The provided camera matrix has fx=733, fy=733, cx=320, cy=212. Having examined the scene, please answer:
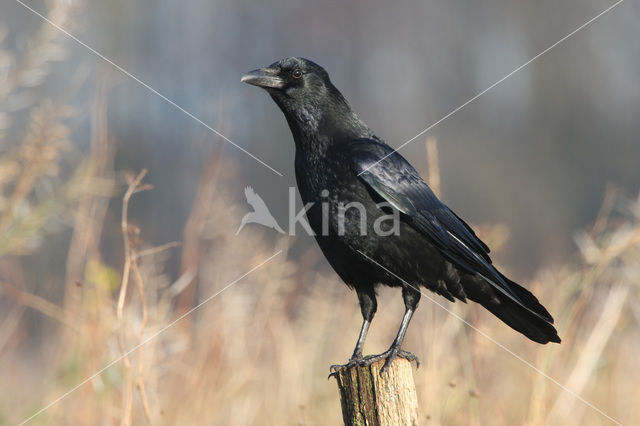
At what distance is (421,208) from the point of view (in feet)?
11.7

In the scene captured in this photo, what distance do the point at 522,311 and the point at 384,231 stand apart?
0.86 metres

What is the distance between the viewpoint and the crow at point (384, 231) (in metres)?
3.37

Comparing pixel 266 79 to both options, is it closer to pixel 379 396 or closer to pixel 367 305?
pixel 367 305

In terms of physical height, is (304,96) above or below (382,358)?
above

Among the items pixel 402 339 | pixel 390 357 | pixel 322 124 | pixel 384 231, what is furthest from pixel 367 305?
pixel 322 124

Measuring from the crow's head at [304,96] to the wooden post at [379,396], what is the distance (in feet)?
4.45

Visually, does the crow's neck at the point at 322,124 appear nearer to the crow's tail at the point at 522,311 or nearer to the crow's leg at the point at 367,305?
the crow's leg at the point at 367,305

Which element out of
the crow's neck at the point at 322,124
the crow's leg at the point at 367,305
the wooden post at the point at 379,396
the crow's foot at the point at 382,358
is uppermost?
the crow's neck at the point at 322,124

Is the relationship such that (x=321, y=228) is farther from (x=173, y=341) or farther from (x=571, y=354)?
(x=571, y=354)

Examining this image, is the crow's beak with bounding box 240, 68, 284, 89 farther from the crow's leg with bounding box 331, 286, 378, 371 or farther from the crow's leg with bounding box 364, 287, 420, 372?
the crow's leg with bounding box 364, 287, 420, 372

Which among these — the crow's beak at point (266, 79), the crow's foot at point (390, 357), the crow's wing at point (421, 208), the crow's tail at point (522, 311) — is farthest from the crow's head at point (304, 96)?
the crow's foot at point (390, 357)

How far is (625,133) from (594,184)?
2132 mm

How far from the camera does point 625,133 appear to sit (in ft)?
53.4

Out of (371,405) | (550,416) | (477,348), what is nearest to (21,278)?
(371,405)
